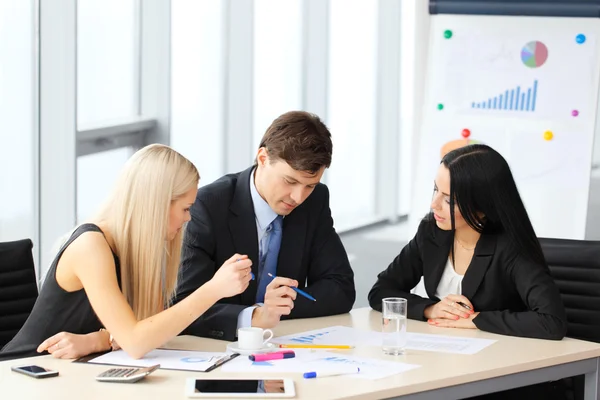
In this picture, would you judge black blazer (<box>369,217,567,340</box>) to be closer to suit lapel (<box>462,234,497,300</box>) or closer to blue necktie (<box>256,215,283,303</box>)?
suit lapel (<box>462,234,497,300</box>)

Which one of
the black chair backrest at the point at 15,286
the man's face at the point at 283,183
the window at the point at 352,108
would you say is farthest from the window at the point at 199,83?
the man's face at the point at 283,183

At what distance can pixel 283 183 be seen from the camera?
2.91m

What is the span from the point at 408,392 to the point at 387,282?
1.01m

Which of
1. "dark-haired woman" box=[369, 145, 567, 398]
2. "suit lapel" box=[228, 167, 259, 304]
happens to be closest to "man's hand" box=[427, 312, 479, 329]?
"dark-haired woman" box=[369, 145, 567, 398]

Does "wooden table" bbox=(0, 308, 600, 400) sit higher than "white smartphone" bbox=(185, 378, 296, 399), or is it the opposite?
"white smartphone" bbox=(185, 378, 296, 399)

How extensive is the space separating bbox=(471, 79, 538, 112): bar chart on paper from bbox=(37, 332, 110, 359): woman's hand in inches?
95.8

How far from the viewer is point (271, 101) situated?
21.5ft

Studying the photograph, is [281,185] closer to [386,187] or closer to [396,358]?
[396,358]

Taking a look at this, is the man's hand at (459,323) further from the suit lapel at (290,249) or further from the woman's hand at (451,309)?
the suit lapel at (290,249)

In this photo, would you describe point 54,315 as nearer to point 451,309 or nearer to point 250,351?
point 250,351

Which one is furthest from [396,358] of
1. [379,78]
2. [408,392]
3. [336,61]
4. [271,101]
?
[379,78]

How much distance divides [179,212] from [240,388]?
0.60 metres

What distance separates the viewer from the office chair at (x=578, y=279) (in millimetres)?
3316

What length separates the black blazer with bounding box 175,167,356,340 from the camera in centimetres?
293
